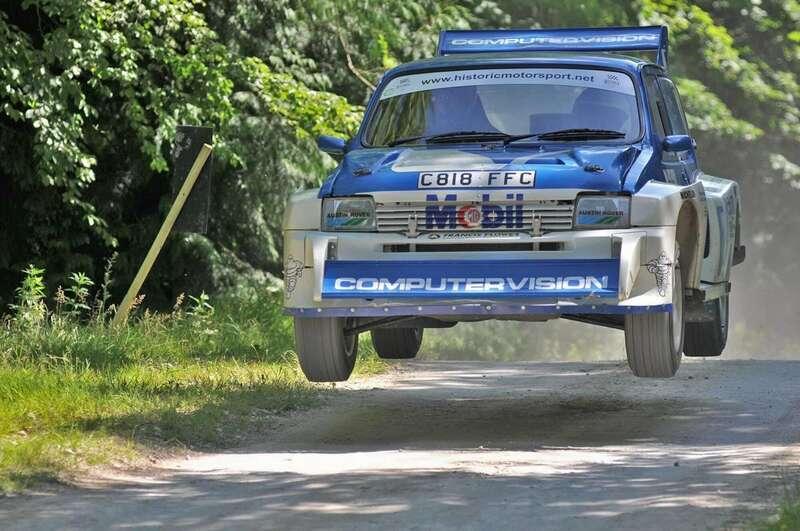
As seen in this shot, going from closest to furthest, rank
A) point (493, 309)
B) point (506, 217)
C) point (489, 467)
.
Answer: point (489, 467) < point (493, 309) < point (506, 217)

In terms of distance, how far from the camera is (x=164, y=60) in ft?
58.0

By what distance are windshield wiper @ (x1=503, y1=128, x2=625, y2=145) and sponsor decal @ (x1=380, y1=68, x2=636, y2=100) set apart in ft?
1.45

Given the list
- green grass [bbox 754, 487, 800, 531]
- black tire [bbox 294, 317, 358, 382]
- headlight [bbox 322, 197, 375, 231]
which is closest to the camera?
green grass [bbox 754, 487, 800, 531]

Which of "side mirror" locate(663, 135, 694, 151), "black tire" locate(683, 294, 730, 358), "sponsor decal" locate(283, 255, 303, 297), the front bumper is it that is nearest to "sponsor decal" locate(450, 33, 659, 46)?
"black tire" locate(683, 294, 730, 358)

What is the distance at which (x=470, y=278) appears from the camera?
1018 cm

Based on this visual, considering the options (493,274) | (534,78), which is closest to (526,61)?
(534,78)

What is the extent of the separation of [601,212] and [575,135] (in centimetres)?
106

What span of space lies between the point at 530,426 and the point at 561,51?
9.62ft

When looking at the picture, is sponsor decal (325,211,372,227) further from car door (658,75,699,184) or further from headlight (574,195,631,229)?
car door (658,75,699,184)

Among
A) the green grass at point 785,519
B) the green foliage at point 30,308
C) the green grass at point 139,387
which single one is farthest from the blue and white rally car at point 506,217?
the green foliage at point 30,308

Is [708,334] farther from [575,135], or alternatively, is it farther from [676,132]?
[575,135]

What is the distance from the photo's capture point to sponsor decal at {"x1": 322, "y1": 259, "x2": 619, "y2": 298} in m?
10.1

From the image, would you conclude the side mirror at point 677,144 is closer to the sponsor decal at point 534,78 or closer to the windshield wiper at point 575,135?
the windshield wiper at point 575,135

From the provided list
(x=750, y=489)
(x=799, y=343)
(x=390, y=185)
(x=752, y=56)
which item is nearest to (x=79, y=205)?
(x=390, y=185)
